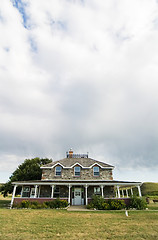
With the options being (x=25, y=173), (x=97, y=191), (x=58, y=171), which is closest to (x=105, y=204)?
(x=97, y=191)

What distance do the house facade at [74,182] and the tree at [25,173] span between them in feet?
25.9

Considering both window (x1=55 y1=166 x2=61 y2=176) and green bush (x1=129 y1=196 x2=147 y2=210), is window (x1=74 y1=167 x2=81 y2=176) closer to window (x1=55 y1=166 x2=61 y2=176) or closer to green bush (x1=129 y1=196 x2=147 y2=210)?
window (x1=55 y1=166 x2=61 y2=176)

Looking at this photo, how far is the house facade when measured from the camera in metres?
20.5

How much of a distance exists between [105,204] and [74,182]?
505 centimetres

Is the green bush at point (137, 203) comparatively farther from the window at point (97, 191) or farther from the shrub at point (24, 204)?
the shrub at point (24, 204)

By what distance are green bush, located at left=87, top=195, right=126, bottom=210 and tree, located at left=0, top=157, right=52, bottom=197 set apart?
1664 centimetres

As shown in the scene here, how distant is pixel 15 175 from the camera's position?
30.8 metres

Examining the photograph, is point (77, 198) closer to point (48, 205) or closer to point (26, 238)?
point (48, 205)

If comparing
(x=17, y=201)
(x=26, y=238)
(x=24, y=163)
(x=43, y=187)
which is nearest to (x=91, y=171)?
(x=43, y=187)

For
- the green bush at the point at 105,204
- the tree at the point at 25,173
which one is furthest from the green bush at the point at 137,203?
the tree at the point at 25,173

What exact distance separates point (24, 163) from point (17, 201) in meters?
14.3

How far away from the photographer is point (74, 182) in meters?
20.4

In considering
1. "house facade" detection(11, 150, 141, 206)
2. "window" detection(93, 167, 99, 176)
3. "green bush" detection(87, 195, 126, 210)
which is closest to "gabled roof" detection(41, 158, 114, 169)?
"house facade" detection(11, 150, 141, 206)

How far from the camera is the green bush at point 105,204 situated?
54.6 feet
